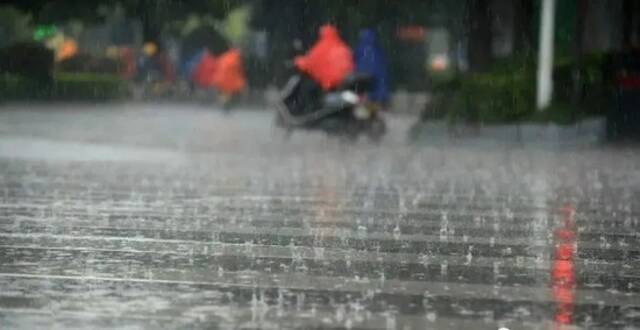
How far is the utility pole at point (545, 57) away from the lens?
906 inches

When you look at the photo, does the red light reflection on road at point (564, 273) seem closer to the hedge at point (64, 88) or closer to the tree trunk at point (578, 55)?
the tree trunk at point (578, 55)

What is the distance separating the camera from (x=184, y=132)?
26375 mm

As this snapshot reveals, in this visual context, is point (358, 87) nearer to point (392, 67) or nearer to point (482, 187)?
point (482, 187)

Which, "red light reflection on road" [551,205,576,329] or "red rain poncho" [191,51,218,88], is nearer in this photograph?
"red light reflection on road" [551,205,576,329]

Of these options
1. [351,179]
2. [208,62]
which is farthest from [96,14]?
[351,179]

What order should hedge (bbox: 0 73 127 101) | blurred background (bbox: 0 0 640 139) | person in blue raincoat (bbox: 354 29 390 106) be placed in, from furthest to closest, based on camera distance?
hedge (bbox: 0 73 127 101)
person in blue raincoat (bbox: 354 29 390 106)
blurred background (bbox: 0 0 640 139)

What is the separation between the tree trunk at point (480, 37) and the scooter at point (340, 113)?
12.3ft

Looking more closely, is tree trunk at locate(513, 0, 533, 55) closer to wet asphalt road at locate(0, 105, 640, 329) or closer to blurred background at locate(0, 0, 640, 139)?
blurred background at locate(0, 0, 640, 139)

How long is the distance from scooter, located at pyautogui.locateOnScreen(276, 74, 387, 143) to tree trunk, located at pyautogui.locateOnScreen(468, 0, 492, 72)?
3.76 meters

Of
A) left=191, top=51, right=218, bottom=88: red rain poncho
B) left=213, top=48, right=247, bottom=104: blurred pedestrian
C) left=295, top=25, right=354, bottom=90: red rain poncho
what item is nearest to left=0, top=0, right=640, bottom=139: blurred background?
left=191, top=51, right=218, bottom=88: red rain poncho

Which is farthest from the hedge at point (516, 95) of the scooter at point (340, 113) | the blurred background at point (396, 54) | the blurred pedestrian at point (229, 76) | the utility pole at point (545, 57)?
the blurred pedestrian at point (229, 76)

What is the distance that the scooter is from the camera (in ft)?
76.5

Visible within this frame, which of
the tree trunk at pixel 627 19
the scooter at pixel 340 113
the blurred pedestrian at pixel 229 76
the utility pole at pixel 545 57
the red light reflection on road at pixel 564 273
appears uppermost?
the tree trunk at pixel 627 19

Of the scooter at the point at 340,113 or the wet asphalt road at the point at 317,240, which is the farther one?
the scooter at the point at 340,113
